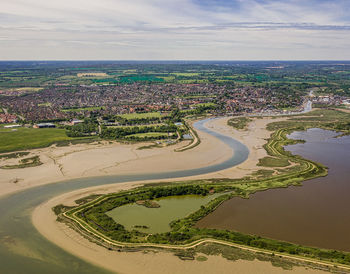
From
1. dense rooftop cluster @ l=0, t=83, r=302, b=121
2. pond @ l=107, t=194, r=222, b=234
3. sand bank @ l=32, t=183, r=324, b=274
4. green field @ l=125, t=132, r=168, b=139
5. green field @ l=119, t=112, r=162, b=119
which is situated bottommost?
sand bank @ l=32, t=183, r=324, b=274

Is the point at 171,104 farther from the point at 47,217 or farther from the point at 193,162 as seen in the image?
the point at 47,217

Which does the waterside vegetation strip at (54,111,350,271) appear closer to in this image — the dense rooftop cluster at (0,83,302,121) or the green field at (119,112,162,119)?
the green field at (119,112,162,119)

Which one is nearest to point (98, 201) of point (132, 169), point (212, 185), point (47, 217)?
point (47, 217)

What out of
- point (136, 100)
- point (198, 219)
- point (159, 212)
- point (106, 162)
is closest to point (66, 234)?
point (159, 212)

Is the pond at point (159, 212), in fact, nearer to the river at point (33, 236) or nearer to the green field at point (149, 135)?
the river at point (33, 236)

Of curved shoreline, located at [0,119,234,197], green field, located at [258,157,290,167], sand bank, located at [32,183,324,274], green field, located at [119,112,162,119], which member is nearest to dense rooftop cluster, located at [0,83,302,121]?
green field, located at [119,112,162,119]

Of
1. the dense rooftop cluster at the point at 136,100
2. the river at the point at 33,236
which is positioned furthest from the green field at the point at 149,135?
the dense rooftop cluster at the point at 136,100
